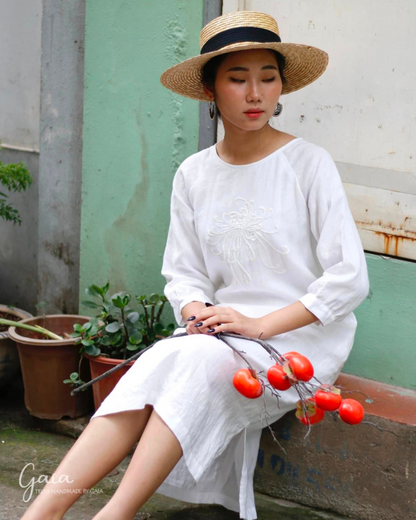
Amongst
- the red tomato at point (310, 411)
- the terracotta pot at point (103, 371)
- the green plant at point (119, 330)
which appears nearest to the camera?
the red tomato at point (310, 411)

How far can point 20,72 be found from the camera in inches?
169

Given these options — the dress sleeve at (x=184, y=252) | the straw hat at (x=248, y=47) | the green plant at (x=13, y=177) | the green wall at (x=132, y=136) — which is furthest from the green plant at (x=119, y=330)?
the straw hat at (x=248, y=47)

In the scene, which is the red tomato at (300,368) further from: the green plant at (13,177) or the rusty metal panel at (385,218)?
the green plant at (13,177)

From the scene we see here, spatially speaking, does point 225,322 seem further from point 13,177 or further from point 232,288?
point 13,177

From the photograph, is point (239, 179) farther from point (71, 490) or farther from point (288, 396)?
point (71, 490)

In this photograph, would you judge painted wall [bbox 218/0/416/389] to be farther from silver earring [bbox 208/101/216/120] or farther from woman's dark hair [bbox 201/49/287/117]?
silver earring [bbox 208/101/216/120]

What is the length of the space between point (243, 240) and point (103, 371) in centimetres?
103

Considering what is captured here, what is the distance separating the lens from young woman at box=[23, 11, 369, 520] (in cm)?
219

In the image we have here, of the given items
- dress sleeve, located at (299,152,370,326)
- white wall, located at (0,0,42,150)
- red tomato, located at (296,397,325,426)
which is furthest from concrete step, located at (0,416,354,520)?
white wall, located at (0,0,42,150)

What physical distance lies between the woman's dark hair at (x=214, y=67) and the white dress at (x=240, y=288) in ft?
0.93

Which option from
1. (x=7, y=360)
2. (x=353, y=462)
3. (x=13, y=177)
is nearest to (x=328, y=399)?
(x=353, y=462)

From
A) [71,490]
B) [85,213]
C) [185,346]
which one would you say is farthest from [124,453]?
[85,213]

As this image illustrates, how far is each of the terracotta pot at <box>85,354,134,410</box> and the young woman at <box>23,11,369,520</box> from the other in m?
0.58

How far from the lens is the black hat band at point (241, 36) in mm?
2404
